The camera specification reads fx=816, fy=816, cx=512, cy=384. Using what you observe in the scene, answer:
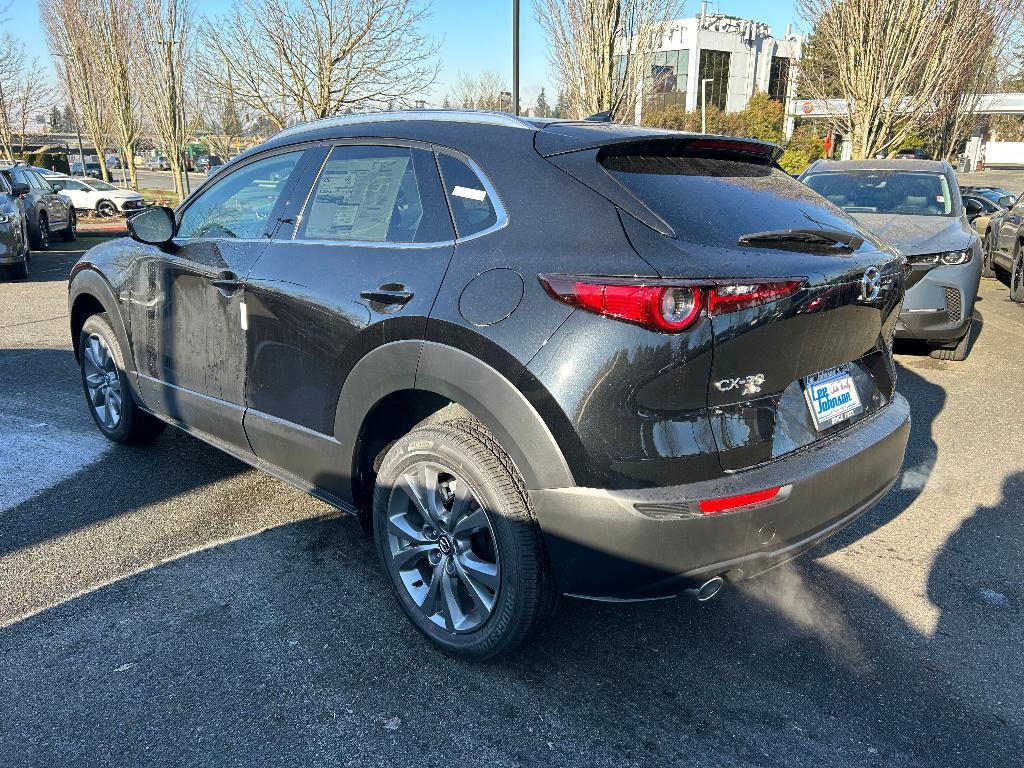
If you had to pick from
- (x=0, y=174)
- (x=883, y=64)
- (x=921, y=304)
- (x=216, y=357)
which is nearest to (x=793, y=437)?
(x=216, y=357)

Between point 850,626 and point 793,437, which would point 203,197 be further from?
point 850,626

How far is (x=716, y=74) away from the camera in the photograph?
5988 cm

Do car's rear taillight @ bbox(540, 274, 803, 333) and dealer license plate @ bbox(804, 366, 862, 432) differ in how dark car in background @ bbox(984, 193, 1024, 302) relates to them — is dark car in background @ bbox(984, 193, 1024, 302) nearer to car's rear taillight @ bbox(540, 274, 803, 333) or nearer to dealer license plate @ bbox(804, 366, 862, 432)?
dealer license plate @ bbox(804, 366, 862, 432)

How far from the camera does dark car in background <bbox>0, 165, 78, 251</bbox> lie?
15.1 m

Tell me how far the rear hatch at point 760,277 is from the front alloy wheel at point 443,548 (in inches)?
32.3

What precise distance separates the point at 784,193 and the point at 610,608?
167 cm

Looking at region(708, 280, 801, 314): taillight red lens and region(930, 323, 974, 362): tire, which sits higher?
region(708, 280, 801, 314): taillight red lens

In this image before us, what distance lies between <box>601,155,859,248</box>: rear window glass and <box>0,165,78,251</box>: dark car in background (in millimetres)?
14398

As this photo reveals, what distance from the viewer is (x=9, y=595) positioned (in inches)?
124

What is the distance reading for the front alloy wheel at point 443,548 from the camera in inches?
103

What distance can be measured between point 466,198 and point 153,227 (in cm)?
192

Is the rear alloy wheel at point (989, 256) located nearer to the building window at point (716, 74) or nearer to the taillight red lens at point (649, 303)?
the taillight red lens at point (649, 303)

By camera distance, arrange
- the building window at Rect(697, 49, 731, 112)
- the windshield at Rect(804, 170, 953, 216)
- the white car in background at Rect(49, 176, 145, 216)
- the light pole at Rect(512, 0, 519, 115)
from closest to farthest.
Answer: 1. the windshield at Rect(804, 170, 953, 216)
2. the light pole at Rect(512, 0, 519, 115)
3. the white car in background at Rect(49, 176, 145, 216)
4. the building window at Rect(697, 49, 731, 112)

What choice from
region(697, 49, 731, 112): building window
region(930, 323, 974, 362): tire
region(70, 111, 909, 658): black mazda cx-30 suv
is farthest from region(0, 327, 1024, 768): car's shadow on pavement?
region(697, 49, 731, 112): building window
